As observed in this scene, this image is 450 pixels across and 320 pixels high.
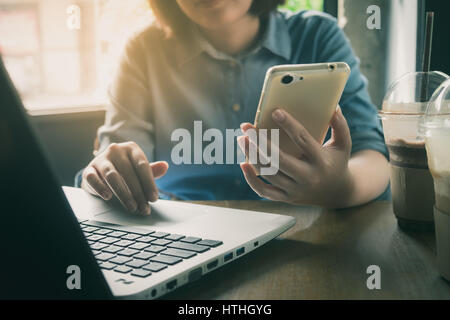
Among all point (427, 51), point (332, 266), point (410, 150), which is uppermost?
point (427, 51)

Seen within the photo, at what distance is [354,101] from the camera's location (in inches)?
38.3

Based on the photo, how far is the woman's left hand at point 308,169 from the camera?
1.92 ft

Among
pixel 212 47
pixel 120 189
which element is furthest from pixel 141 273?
pixel 212 47

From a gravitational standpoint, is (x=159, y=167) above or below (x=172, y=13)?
below

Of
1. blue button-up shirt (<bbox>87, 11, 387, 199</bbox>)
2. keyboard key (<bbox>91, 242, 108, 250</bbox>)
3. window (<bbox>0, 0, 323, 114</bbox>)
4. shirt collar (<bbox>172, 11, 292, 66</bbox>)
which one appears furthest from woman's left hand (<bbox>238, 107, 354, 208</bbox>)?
window (<bbox>0, 0, 323, 114</bbox>)

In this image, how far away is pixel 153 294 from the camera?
40cm

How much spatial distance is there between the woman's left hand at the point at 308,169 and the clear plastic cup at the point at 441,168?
16cm

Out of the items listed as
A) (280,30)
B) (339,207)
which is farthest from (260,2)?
(339,207)

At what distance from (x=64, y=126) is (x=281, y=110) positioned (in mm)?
1304

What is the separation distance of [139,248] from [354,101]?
0.65 meters

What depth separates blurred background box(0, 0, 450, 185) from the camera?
1638mm

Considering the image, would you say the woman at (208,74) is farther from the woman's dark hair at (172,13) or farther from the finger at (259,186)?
the finger at (259,186)

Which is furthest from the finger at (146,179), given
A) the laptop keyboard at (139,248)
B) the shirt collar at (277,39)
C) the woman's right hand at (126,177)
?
the shirt collar at (277,39)

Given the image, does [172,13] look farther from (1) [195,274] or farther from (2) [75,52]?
(1) [195,274]
